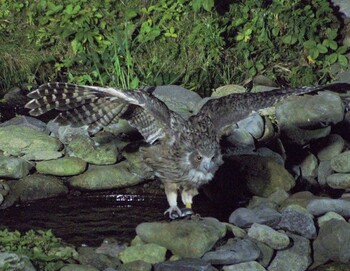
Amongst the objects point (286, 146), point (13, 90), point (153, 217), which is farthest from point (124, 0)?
point (153, 217)

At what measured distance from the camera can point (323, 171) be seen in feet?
32.6

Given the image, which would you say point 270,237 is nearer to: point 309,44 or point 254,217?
point 254,217

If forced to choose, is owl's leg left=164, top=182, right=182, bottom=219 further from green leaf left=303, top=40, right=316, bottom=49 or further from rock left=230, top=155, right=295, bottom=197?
green leaf left=303, top=40, right=316, bottom=49

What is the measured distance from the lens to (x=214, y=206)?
9.14 meters

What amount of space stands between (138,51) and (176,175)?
3.48 m

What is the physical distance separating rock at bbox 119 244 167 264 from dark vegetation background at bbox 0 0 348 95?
3.88 metres

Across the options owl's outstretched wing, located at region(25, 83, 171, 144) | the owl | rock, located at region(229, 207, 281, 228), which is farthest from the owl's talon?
owl's outstretched wing, located at region(25, 83, 171, 144)

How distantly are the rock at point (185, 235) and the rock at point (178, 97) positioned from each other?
2725 millimetres

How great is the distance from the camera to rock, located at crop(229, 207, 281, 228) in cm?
797

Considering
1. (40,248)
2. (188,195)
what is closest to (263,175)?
(188,195)

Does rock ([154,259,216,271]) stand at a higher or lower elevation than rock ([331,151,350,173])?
higher

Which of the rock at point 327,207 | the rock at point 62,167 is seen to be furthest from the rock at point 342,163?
the rock at point 62,167

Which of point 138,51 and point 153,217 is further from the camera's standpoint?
point 138,51

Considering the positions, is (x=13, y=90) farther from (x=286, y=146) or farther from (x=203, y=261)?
(x=203, y=261)
